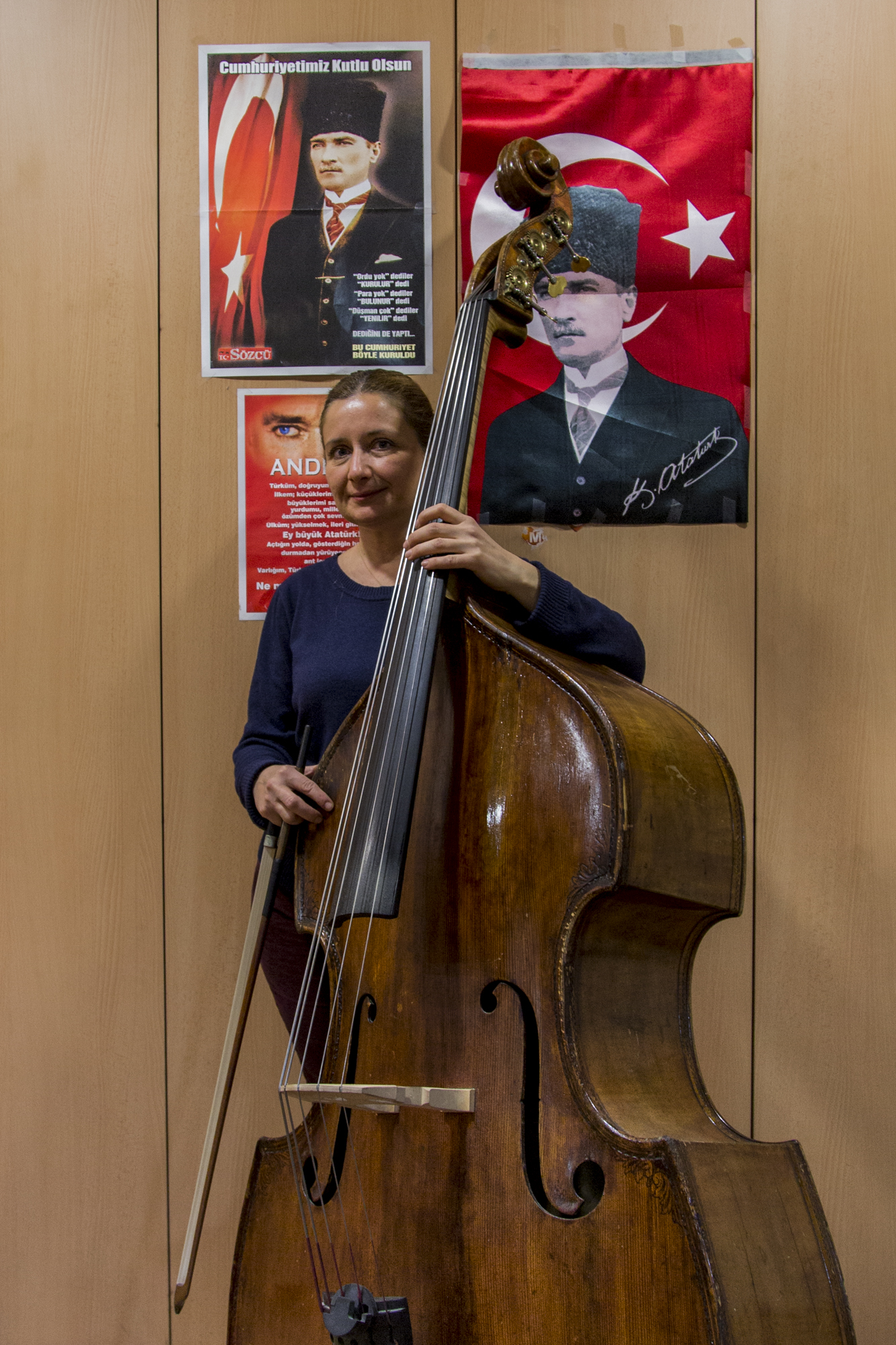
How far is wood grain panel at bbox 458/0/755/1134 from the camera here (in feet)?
6.20

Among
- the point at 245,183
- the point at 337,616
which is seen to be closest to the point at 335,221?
the point at 245,183

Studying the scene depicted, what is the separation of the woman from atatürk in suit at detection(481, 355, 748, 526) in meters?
0.31

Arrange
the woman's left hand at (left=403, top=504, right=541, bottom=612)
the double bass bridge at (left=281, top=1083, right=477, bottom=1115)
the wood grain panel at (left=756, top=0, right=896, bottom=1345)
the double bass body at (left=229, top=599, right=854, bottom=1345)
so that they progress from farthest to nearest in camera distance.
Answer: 1. the wood grain panel at (left=756, top=0, right=896, bottom=1345)
2. the woman's left hand at (left=403, top=504, right=541, bottom=612)
3. the double bass bridge at (left=281, top=1083, right=477, bottom=1115)
4. the double bass body at (left=229, top=599, right=854, bottom=1345)

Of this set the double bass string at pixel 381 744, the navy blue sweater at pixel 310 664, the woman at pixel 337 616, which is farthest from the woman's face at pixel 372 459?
Answer: the double bass string at pixel 381 744

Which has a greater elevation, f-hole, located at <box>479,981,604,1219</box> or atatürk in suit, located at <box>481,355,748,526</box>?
atatürk in suit, located at <box>481,355,748,526</box>

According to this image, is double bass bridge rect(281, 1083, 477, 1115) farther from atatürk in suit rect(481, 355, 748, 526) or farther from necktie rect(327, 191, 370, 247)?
necktie rect(327, 191, 370, 247)

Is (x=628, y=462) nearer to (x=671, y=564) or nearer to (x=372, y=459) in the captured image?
(x=671, y=564)

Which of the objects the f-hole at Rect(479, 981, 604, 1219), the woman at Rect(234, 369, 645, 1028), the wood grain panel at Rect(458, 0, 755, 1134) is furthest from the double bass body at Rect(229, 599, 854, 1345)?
the wood grain panel at Rect(458, 0, 755, 1134)

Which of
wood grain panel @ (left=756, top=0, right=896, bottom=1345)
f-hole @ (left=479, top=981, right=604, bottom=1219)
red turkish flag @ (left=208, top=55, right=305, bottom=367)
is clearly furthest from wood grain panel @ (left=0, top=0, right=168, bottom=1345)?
wood grain panel @ (left=756, top=0, right=896, bottom=1345)

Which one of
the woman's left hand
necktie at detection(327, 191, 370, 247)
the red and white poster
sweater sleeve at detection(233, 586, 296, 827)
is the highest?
necktie at detection(327, 191, 370, 247)

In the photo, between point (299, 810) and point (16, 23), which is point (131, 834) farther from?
point (16, 23)

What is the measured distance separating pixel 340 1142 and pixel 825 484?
144 centimetres

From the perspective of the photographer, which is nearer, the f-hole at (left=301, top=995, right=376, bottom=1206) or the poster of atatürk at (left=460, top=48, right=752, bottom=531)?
the f-hole at (left=301, top=995, right=376, bottom=1206)

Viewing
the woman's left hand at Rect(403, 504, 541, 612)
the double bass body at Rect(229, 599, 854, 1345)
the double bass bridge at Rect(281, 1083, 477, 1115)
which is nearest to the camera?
the double bass body at Rect(229, 599, 854, 1345)
